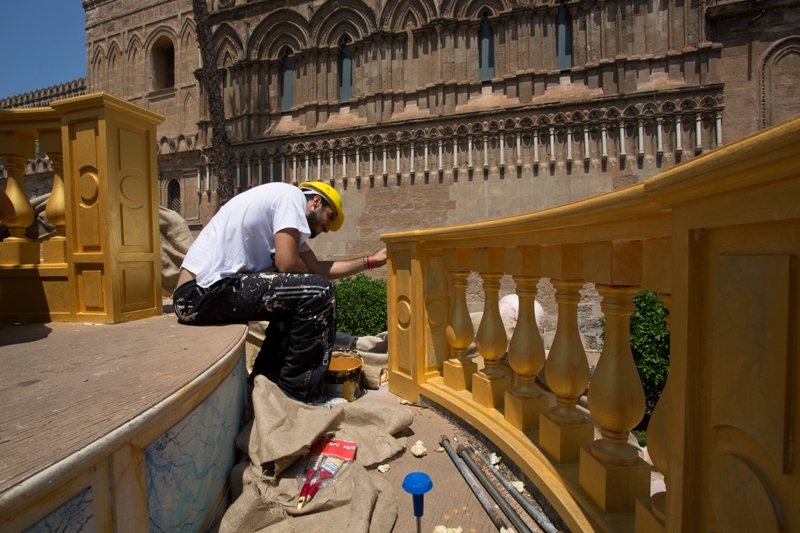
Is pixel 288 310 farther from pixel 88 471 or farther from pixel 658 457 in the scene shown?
pixel 658 457

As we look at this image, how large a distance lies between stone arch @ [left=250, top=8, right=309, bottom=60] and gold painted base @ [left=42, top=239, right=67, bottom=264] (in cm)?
1239

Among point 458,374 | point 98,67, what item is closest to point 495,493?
point 458,374

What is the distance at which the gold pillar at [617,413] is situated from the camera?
53.4 inches

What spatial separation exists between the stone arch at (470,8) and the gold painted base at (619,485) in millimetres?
12667

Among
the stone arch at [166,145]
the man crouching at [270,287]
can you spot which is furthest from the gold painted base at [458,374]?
the stone arch at [166,145]

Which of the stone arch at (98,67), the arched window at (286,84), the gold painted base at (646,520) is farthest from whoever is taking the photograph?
the stone arch at (98,67)

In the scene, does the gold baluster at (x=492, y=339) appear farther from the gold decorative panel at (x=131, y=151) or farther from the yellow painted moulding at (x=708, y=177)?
the gold decorative panel at (x=131, y=151)

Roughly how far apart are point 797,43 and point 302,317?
516 inches

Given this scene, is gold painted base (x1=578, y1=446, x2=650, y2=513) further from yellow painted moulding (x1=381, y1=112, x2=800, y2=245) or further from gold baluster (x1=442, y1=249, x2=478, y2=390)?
gold baluster (x1=442, y1=249, x2=478, y2=390)

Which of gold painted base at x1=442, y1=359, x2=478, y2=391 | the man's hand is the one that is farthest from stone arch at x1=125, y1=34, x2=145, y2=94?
gold painted base at x1=442, y1=359, x2=478, y2=391

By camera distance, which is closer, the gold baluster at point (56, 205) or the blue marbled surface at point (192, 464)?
the blue marbled surface at point (192, 464)

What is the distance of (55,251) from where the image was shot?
10.4 ft

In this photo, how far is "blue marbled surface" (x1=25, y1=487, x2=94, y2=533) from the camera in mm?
887

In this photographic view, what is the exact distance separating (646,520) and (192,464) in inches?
56.7
